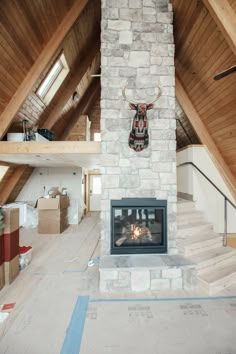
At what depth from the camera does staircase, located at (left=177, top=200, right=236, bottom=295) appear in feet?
8.70

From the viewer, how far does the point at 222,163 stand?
4570mm

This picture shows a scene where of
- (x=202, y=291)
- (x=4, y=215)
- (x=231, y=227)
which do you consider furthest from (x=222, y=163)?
(x=4, y=215)

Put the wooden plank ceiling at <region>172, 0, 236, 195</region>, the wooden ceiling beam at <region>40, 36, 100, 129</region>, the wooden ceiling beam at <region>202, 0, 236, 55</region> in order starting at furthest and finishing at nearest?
the wooden ceiling beam at <region>40, 36, 100, 129</region>, the wooden plank ceiling at <region>172, 0, 236, 195</region>, the wooden ceiling beam at <region>202, 0, 236, 55</region>

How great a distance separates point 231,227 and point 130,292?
3510 millimetres

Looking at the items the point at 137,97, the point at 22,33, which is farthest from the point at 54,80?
the point at 137,97

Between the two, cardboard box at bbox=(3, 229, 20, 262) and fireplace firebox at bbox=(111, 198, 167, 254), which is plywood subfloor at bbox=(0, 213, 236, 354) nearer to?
cardboard box at bbox=(3, 229, 20, 262)

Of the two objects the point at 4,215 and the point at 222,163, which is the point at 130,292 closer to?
the point at 4,215

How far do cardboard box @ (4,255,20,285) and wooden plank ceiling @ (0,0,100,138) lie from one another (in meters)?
2.57

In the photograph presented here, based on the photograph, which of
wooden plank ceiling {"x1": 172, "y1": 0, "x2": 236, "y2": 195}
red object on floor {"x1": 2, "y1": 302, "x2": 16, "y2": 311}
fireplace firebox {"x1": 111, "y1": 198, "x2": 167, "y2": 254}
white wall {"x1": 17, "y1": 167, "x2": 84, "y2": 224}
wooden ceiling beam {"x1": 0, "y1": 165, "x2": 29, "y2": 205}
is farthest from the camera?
white wall {"x1": 17, "y1": 167, "x2": 84, "y2": 224}

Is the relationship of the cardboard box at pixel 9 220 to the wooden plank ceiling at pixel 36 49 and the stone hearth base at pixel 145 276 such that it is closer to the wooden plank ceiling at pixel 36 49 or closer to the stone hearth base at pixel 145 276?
the stone hearth base at pixel 145 276

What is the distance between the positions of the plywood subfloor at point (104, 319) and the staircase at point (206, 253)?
158 millimetres

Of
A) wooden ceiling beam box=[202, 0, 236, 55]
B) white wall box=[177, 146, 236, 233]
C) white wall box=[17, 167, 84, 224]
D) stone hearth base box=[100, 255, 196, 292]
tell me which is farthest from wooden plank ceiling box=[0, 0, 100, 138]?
white wall box=[177, 146, 236, 233]

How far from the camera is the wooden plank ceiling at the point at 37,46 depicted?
9.55 ft

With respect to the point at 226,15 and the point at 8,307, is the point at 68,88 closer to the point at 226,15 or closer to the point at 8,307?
the point at 226,15
